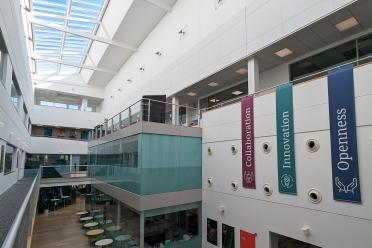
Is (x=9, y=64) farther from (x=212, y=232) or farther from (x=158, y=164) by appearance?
(x=212, y=232)

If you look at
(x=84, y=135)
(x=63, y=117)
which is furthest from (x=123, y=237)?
(x=84, y=135)

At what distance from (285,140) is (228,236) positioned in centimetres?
427

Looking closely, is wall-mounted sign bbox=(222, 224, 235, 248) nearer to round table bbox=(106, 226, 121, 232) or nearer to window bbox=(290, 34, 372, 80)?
round table bbox=(106, 226, 121, 232)

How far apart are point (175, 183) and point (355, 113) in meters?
6.58

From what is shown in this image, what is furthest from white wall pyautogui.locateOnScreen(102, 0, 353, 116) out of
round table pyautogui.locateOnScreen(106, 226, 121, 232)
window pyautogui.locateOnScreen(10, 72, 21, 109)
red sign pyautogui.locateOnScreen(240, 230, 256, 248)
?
round table pyautogui.locateOnScreen(106, 226, 121, 232)

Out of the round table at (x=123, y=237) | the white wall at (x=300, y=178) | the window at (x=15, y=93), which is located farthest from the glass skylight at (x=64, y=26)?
the round table at (x=123, y=237)

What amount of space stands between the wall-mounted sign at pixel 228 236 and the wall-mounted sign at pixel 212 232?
459mm

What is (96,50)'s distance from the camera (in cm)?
2284

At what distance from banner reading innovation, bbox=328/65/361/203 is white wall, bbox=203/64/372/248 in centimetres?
12

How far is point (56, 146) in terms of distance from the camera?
2628cm

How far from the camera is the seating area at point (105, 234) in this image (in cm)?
1054

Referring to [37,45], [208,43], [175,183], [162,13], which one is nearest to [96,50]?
[37,45]

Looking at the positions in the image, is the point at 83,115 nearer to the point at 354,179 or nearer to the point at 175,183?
the point at 175,183

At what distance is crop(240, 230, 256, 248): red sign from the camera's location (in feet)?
25.3
